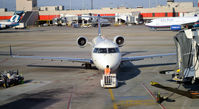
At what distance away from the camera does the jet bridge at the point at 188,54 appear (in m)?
12.2

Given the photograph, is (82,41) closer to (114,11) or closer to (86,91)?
(86,91)

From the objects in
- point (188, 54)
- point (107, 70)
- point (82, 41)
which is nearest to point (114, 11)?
point (82, 41)

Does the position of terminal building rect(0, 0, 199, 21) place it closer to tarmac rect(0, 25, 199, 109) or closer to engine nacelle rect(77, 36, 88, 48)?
engine nacelle rect(77, 36, 88, 48)

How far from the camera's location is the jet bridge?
12180mm

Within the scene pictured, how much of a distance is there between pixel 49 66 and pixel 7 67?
370 centimetres

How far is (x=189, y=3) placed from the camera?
160375 millimetres

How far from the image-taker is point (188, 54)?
42.2 ft

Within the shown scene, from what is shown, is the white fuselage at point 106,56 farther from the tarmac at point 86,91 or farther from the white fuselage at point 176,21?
the white fuselage at point 176,21

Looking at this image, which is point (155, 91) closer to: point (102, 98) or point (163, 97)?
point (163, 97)

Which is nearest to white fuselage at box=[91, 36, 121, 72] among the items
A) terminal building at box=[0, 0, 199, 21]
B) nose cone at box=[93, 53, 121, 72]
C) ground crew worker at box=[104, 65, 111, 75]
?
nose cone at box=[93, 53, 121, 72]

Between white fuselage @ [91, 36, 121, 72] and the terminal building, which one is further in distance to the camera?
the terminal building

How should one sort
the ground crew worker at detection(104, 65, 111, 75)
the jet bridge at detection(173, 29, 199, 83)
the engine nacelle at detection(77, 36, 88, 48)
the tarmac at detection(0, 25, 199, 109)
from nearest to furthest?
the tarmac at detection(0, 25, 199, 109), the jet bridge at detection(173, 29, 199, 83), the ground crew worker at detection(104, 65, 111, 75), the engine nacelle at detection(77, 36, 88, 48)

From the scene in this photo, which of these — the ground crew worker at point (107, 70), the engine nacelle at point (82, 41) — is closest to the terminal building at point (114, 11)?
the engine nacelle at point (82, 41)

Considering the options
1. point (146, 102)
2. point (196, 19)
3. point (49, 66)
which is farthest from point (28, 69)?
point (196, 19)
